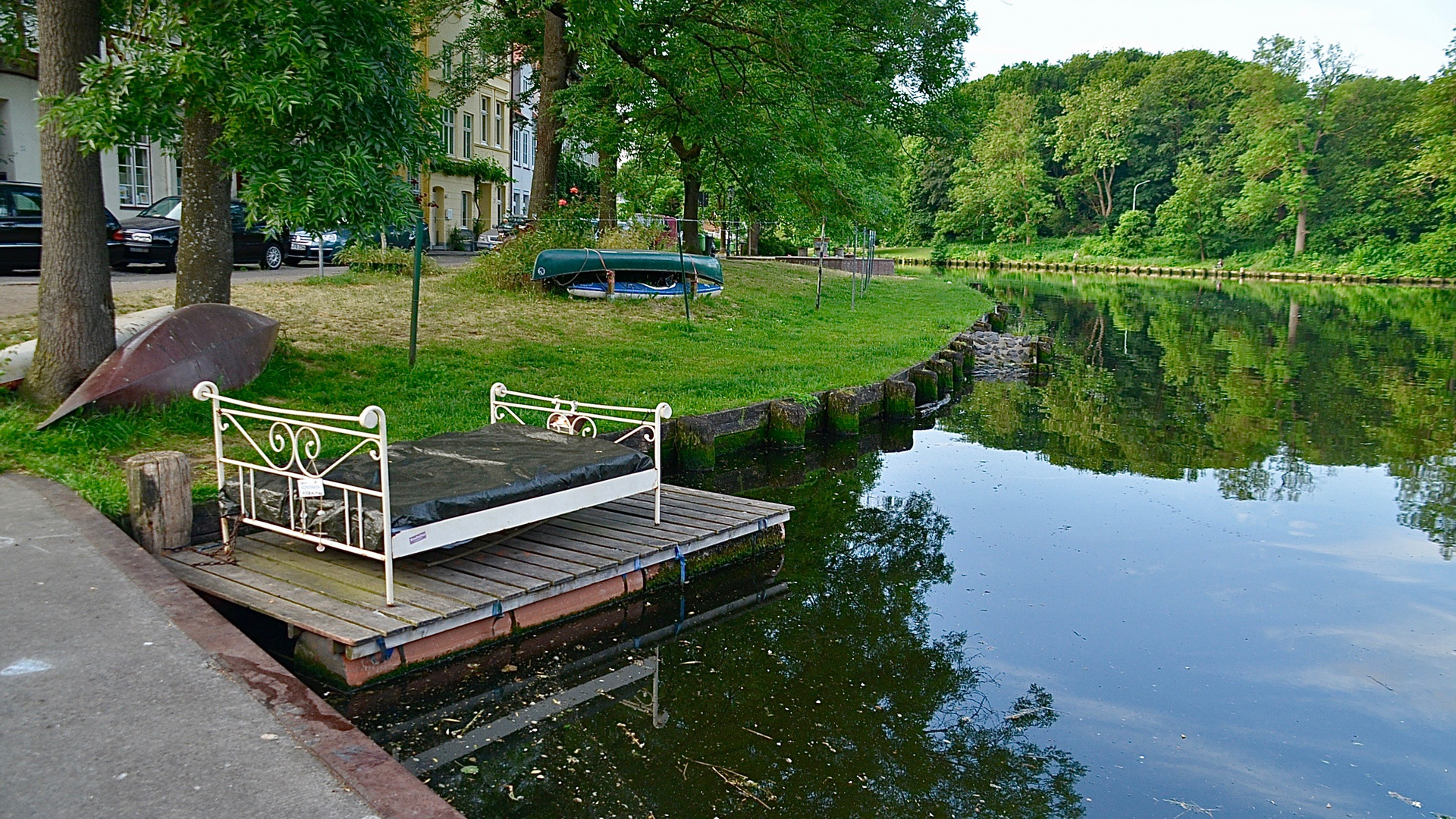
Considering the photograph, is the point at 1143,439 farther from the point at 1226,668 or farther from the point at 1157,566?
the point at 1226,668

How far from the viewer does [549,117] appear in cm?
2130

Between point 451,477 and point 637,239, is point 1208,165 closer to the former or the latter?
point 637,239

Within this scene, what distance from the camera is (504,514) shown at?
21.2 feet

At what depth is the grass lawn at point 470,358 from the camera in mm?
8234

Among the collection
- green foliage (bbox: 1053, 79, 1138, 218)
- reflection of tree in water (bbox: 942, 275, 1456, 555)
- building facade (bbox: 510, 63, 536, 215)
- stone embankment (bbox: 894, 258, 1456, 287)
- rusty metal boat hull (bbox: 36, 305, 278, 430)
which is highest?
green foliage (bbox: 1053, 79, 1138, 218)

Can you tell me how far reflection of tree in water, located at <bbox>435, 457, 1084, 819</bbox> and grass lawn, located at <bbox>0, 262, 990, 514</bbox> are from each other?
3574 millimetres

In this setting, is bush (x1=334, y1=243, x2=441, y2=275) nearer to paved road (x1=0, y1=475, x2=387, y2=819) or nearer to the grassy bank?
paved road (x1=0, y1=475, x2=387, y2=819)

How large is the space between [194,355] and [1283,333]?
27.6 meters

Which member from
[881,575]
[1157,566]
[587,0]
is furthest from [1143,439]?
[587,0]

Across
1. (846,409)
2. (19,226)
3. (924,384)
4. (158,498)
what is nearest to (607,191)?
(924,384)

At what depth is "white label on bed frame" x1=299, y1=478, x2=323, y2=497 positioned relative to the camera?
6129 mm

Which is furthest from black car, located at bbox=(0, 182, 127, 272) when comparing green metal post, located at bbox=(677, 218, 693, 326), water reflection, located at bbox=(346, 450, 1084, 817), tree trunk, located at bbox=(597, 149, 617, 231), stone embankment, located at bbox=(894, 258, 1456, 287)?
stone embankment, located at bbox=(894, 258, 1456, 287)

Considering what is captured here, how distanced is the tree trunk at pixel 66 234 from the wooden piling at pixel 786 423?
6614mm

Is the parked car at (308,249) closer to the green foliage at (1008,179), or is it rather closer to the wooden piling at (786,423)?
the wooden piling at (786,423)
